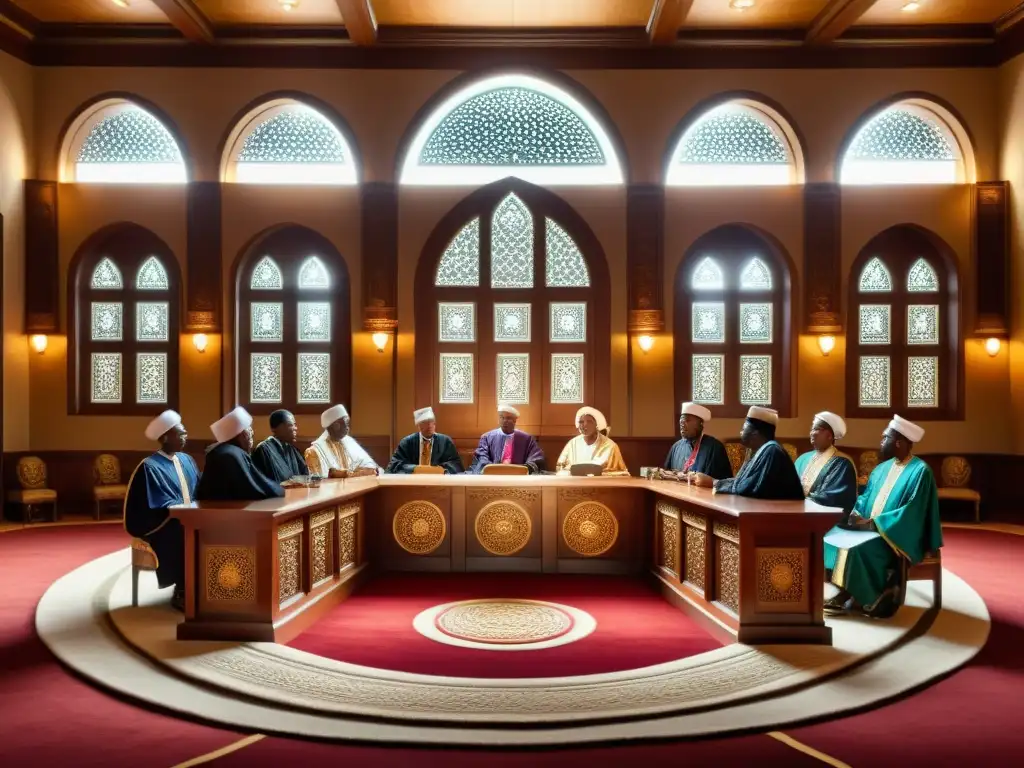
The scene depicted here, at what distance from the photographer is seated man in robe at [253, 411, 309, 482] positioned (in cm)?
603

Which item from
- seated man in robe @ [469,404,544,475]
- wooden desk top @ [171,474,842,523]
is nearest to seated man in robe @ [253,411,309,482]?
wooden desk top @ [171,474,842,523]

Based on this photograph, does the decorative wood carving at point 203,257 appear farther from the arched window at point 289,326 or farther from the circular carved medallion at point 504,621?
the circular carved medallion at point 504,621

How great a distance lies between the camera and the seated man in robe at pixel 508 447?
804 centimetres

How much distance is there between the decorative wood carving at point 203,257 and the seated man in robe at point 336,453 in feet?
9.17

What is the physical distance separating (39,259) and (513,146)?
5.68 meters

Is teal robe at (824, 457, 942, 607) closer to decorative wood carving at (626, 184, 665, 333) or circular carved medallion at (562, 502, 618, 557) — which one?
circular carved medallion at (562, 502, 618, 557)

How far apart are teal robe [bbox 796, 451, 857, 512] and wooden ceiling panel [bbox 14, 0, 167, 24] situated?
8.10 metres

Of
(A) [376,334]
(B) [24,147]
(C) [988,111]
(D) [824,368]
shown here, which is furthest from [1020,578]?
(B) [24,147]

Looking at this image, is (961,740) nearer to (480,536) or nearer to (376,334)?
(480,536)

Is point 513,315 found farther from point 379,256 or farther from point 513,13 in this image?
point 513,13

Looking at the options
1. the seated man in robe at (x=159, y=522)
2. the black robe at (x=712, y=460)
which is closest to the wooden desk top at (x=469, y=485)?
the black robe at (x=712, y=460)

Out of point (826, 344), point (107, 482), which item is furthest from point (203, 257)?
point (826, 344)

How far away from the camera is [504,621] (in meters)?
4.80

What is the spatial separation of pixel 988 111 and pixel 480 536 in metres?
7.85
